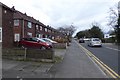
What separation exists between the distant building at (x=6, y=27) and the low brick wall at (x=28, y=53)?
840cm

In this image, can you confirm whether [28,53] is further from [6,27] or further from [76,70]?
[6,27]

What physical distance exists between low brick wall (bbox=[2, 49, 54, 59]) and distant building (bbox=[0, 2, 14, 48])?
840 centimetres

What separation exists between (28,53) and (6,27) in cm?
1116

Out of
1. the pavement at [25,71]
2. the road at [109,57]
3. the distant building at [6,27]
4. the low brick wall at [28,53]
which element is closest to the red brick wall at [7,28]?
the distant building at [6,27]

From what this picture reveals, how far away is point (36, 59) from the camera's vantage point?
17156 mm

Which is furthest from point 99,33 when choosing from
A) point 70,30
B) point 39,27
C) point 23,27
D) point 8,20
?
point 8,20

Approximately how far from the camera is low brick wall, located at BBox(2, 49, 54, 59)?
17156 mm

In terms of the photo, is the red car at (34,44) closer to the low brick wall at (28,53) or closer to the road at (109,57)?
the road at (109,57)

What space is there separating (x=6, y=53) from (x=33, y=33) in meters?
41.1

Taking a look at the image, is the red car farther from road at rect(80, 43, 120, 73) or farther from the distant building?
road at rect(80, 43, 120, 73)

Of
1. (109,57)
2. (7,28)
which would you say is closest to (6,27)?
(7,28)

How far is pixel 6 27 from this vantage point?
27.7 metres

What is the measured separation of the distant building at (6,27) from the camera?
1035 inches

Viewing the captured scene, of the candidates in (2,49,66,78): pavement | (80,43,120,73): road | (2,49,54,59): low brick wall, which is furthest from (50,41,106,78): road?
(2,49,54,59): low brick wall
